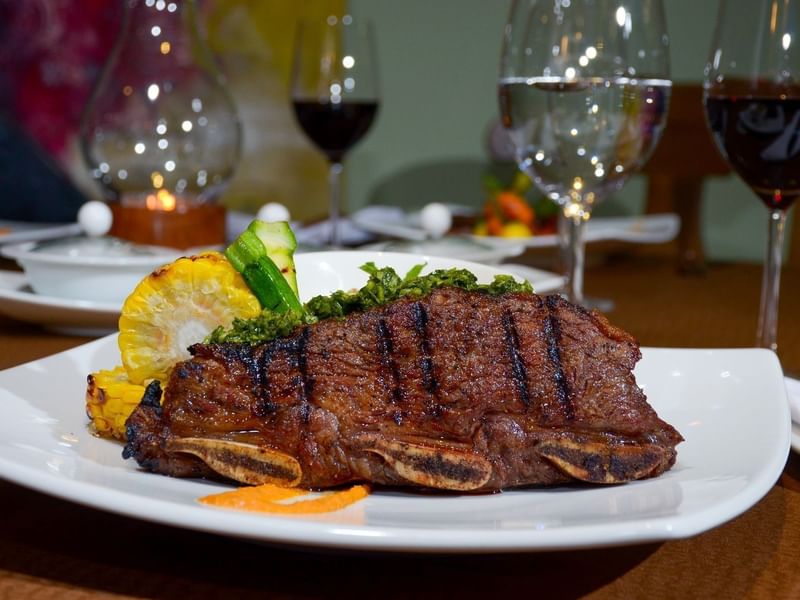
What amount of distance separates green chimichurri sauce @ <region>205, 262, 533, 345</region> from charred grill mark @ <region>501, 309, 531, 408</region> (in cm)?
4

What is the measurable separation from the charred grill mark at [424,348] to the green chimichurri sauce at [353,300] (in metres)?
0.02

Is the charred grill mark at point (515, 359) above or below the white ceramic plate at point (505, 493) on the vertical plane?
above

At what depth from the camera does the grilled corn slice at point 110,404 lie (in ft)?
2.60

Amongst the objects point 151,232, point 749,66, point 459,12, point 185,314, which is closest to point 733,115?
point 749,66

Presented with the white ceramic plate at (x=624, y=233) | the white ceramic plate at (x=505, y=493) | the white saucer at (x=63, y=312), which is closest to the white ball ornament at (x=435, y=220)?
the white ceramic plate at (x=624, y=233)

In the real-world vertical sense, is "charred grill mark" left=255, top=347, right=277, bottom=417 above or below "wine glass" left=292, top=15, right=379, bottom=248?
below

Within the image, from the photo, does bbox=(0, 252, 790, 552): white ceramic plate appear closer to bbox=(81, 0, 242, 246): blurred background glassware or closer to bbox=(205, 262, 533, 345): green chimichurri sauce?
bbox=(205, 262, 533, 345): green chimichurri sauce

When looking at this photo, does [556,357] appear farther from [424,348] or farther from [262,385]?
[262,385]

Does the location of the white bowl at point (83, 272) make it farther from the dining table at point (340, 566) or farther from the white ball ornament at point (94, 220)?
the dining table at point (340, 566)

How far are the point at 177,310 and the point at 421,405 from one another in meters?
0.25

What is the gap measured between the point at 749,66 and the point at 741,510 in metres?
0.77

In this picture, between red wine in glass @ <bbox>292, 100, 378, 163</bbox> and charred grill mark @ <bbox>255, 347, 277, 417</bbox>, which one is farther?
red wine in glass @ <bbox>292, 100, 378, 163</bbox>

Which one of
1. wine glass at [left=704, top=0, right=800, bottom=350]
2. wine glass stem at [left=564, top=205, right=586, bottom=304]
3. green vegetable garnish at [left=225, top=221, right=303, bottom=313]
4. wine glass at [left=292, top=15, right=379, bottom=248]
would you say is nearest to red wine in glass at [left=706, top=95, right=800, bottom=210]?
wine glass at [left=704, top=0, right=800, bottom=350]

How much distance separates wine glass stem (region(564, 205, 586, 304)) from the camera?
4.57ft
